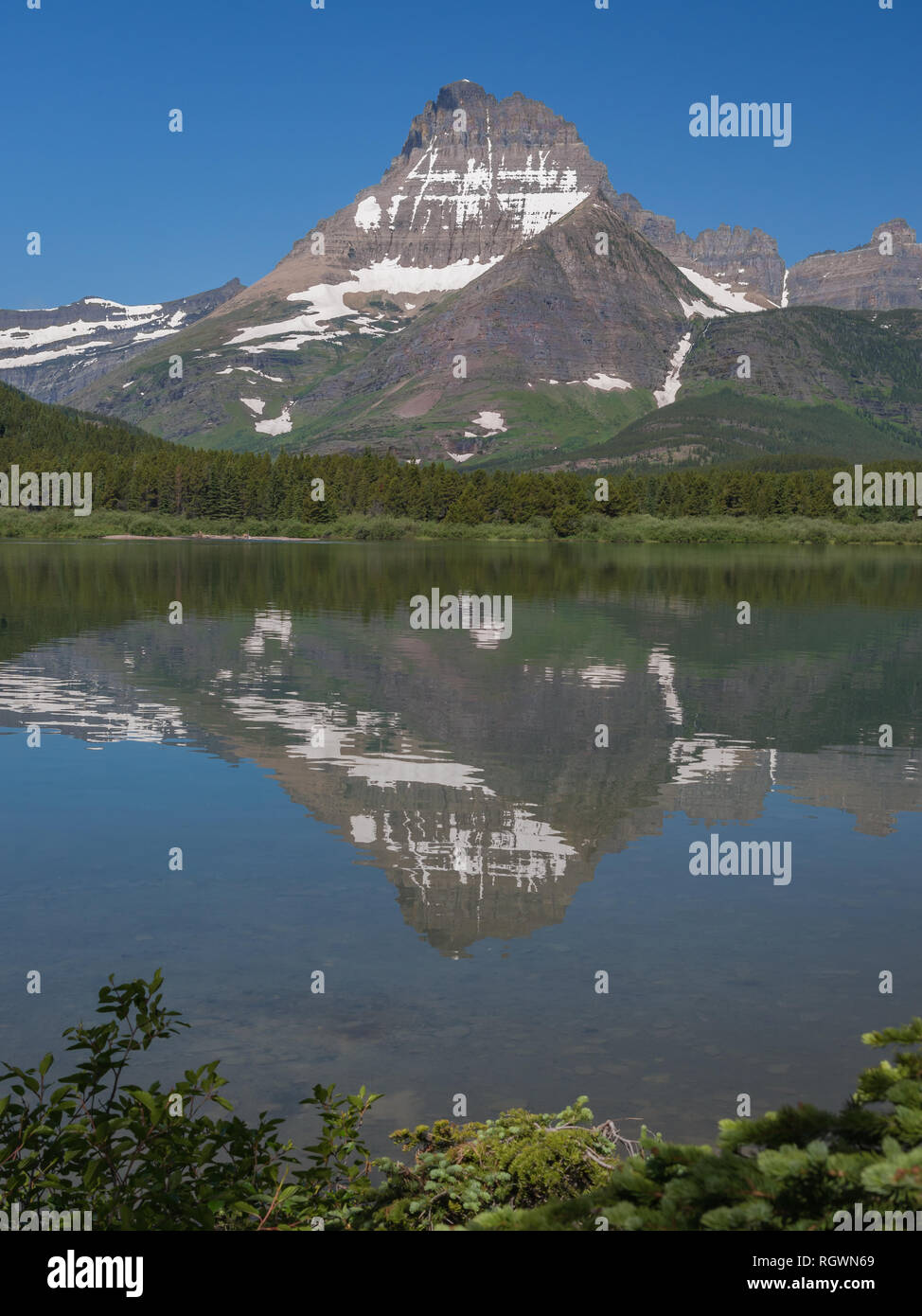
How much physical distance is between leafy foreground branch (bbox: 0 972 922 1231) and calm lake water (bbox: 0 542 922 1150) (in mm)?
1521

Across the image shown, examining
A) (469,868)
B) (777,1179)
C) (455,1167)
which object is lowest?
(469,868)

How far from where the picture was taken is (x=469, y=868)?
68.4 feet

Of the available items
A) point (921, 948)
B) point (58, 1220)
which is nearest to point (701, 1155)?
point (58, 1220)

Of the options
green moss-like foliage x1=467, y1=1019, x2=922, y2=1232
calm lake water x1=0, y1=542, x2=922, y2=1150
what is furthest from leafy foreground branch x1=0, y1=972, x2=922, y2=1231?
calm lake water x1=0, y1=542, x2=922, y2=1150

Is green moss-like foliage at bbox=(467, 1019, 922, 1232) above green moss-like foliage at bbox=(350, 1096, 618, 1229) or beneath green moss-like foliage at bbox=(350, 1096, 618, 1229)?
above

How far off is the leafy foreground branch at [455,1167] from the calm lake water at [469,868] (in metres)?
1.52

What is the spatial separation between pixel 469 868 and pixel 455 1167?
11.0m

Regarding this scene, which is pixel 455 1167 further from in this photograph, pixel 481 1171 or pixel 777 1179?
pixel 777 1179

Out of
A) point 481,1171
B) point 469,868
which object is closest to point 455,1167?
point 481,1171

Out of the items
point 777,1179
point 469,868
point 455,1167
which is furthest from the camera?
point 469,868

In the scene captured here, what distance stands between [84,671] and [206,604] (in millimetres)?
31428

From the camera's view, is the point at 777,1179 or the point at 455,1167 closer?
the point at 777,1179

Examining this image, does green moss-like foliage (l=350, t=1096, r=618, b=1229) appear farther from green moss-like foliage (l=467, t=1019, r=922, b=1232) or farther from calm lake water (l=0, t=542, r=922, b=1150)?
green moss-like foliage (l=467, t=1019, r=922, b=1232)

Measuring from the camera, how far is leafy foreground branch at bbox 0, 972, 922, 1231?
20.9 ft
